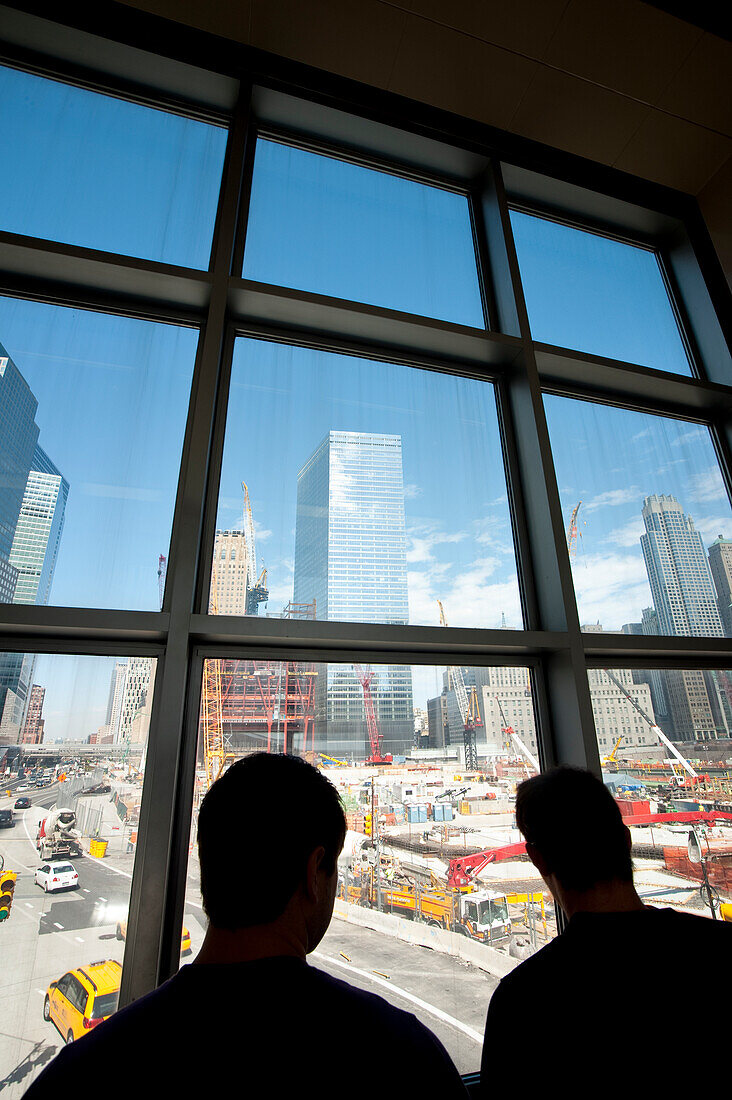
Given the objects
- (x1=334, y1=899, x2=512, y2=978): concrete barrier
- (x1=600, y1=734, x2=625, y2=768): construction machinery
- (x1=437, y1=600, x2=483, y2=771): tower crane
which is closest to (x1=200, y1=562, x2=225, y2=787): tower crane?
(x1=334, y1=899, x2=512, y2=978): concrete barrier

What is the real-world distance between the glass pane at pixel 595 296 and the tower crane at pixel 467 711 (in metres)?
1.55

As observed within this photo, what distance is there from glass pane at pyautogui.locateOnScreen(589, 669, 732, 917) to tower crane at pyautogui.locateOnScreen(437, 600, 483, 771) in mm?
435

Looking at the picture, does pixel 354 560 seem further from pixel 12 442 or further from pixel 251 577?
pixel 12 442

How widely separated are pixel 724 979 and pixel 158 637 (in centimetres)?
136

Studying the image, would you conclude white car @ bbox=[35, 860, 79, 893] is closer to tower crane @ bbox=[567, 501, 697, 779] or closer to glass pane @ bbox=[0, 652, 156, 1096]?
glass pane @ bbox=[0, 652, 156, 1096]

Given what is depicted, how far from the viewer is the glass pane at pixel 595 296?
249cm

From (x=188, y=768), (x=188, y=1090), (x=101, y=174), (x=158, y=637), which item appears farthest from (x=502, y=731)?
(x=101, y=174)

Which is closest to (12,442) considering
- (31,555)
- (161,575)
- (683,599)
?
(31,555)

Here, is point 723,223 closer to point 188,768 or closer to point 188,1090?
point 188,768

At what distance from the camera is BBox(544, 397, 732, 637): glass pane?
83.0 inches

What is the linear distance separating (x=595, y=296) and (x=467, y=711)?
2156 mm

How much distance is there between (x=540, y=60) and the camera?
2316mm

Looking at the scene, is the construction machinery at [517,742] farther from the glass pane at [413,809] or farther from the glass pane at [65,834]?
the glass pane at [65,834]

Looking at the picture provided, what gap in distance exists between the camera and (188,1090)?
50 cm
